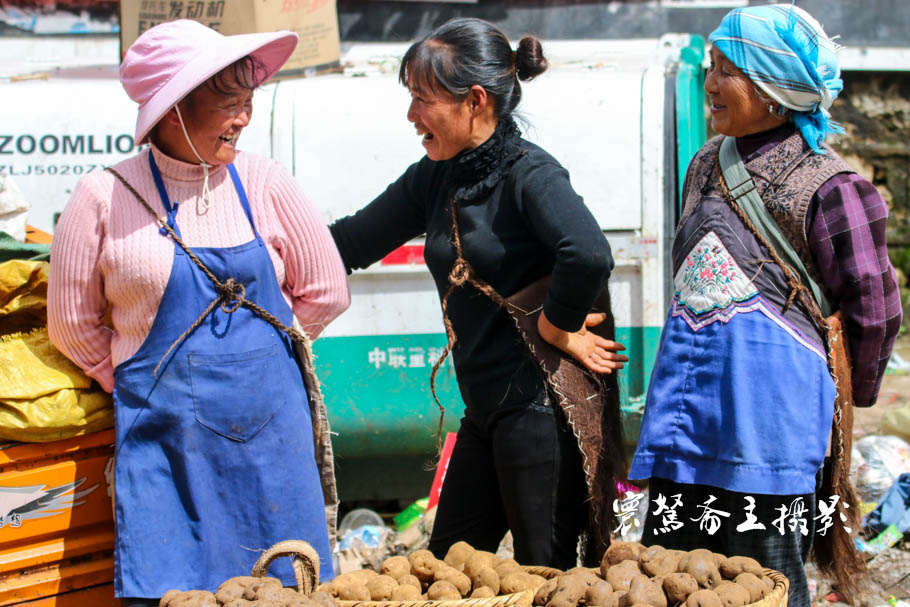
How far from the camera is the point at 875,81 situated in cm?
794

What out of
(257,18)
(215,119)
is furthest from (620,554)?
(257,18)

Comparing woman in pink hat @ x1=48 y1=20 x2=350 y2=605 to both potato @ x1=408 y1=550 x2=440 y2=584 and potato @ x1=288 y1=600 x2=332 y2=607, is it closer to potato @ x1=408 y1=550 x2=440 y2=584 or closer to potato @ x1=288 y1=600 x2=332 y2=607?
potato @ x1=408 y1=550 x2=440 y2=584

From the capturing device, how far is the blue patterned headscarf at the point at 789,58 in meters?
2.39

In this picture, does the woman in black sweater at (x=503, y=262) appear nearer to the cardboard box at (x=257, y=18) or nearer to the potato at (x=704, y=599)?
the potato at (x=704, y=599)

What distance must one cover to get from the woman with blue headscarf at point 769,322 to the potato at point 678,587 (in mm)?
489

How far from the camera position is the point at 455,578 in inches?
81.4

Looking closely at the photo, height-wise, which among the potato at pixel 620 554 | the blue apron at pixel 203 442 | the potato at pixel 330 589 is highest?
the blue apron at pixel 203 442

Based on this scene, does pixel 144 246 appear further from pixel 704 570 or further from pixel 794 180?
pixel 794 180

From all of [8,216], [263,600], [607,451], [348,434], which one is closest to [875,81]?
[348,434]

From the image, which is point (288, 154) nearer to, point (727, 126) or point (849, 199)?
point (727, 126)

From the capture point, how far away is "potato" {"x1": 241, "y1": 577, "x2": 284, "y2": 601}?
6.24 feet

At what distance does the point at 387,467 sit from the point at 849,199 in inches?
110

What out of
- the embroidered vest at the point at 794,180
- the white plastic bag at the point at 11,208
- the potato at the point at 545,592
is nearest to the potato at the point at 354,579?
the potato at the point at 545,592

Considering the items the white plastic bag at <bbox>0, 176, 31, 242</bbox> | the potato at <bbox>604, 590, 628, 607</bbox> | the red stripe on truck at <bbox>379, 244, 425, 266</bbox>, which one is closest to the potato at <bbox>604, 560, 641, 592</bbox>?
the potato at <bbox>604, 590, 628, 607</bbox>
